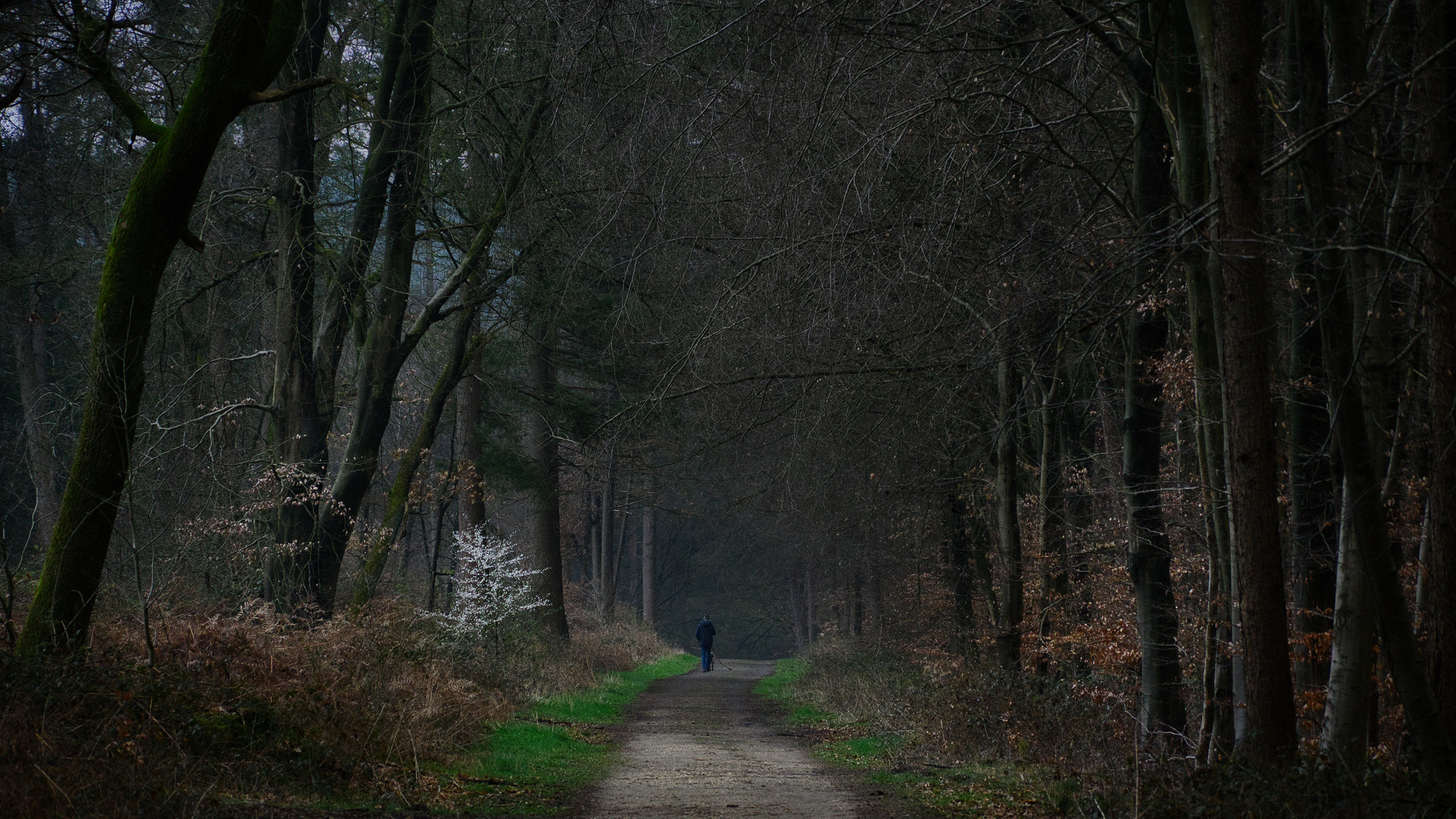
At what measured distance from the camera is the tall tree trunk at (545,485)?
21234 millimetres

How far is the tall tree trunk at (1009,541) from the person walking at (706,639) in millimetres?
17804

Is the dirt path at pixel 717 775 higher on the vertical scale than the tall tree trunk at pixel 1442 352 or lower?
Answer: lower

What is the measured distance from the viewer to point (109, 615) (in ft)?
29.0

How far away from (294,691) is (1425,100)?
28.2ft

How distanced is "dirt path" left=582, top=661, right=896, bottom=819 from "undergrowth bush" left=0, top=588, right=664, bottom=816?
1.58 metres

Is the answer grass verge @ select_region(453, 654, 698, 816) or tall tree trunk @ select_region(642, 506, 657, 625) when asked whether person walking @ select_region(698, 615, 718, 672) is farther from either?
grass verge @ select_region(453, 654, 698, 816)

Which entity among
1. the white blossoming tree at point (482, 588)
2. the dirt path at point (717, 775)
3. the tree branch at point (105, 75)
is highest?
the tree branch at point (105, 75)

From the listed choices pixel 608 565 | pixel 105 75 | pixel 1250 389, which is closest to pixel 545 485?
pixel 608 565

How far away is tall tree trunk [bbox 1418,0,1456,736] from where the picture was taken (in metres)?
6.32

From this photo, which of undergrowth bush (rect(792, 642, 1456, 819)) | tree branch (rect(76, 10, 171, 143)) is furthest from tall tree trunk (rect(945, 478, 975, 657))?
tree branch (rect(76, 10, 171, 143))

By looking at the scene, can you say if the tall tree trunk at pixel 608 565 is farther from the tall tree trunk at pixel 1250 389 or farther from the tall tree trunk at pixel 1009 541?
the tall tree trunk at pixel 1250 389

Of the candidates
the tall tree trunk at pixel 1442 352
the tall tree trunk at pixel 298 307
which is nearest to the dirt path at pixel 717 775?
the tall tree trunk at pixel 1442 352

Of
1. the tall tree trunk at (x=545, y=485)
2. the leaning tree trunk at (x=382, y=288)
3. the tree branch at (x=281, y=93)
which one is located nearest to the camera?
the tree branch at (x=281, y=93)

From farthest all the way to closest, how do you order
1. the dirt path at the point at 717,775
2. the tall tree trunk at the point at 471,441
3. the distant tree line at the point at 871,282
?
the tall tree trunk at the point at 471,441 → the dirt path at the point at 717,775 → the distant tree line at the point at 871,282
